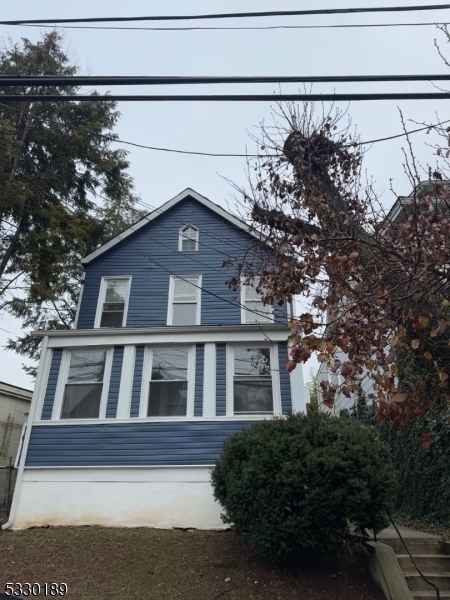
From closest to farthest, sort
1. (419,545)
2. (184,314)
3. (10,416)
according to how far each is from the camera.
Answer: (419,545), (184,314), (10,416)

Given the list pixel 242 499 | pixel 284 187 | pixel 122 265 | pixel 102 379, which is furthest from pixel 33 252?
pixel 242 499

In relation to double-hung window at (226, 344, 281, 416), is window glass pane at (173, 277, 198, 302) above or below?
above

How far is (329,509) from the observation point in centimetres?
584

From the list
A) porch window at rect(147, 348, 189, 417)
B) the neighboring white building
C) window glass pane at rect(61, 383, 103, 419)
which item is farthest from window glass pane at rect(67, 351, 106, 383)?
the neighboring white building

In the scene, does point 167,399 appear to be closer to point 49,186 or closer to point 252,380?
point 252,380

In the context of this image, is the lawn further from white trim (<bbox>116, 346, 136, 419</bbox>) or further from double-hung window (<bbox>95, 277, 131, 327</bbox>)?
double-hung window (<bbox>95, 277, 131, 327</bbox>)

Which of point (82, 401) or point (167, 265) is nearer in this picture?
point (82, 401)

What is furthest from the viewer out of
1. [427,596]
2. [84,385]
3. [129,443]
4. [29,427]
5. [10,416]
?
[10,416]

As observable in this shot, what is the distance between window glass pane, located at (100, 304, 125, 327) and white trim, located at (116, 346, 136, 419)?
5.81ft

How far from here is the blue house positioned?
348 inches

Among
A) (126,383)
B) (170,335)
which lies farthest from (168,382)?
(170,335)

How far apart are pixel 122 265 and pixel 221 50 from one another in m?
7.69

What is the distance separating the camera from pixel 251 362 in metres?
10.1

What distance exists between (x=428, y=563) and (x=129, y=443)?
19.1 feet
